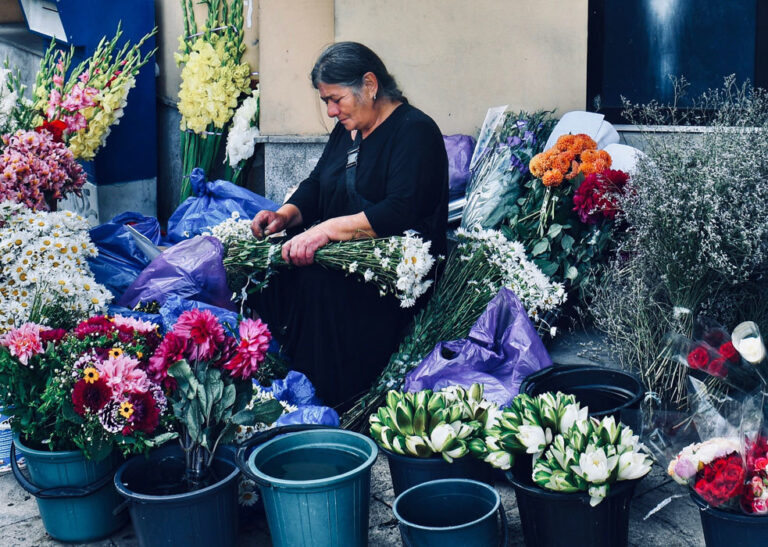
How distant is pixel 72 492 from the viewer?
114 inches

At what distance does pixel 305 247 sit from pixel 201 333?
2.98 feet

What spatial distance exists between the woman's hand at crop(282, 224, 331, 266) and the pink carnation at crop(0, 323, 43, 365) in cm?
106

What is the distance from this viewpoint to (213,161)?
5.98 meters

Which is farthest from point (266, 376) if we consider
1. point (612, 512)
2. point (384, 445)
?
point (612, 512)

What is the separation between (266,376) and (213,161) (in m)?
2.72

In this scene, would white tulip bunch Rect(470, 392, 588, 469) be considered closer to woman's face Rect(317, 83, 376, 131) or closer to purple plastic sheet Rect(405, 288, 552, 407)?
purple plastic sheet Rect(405, 288, 552, 407)

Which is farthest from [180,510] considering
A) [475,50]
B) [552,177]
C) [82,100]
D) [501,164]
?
[475,50]

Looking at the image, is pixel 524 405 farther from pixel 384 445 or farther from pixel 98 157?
pixel 98 157

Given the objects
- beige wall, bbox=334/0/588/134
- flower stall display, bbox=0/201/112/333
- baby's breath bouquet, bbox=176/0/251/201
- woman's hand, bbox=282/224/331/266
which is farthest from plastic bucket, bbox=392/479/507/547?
baby's breath bouquet, bbox=176/0/251/201

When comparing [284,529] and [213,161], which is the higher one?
[213,161]

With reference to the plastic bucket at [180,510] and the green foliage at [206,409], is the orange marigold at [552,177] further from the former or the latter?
the plastic bucket at [180,510]

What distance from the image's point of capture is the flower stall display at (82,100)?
15.2 ft

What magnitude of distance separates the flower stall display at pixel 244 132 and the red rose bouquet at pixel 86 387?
9.00ft

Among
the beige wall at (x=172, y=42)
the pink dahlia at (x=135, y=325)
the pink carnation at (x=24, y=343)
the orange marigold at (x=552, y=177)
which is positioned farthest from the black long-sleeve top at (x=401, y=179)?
the beige wall at (x=172, y=42)
